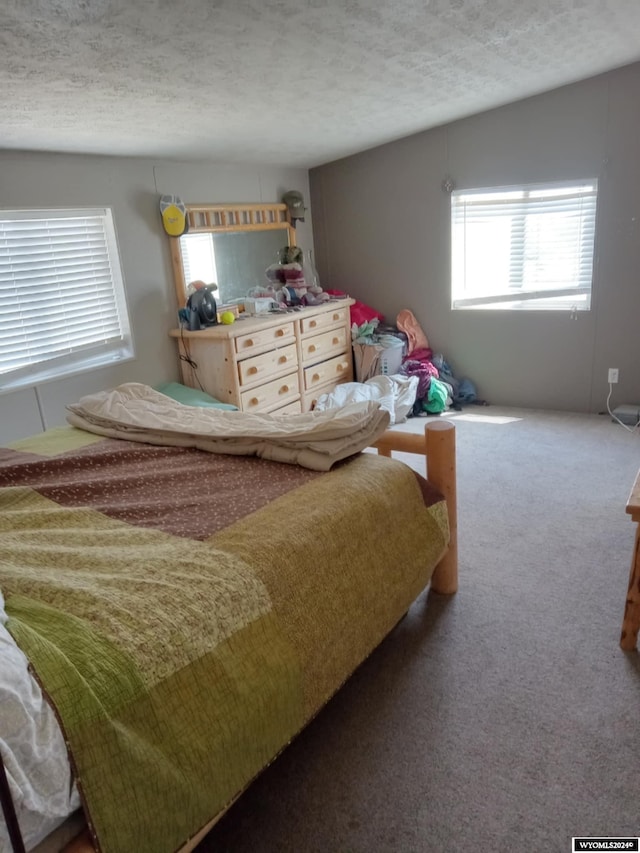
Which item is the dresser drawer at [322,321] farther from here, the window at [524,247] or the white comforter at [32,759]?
the white comforter at [32,759]

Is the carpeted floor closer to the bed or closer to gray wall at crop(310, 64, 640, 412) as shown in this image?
the bed

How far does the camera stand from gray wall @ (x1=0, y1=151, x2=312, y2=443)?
300 cm

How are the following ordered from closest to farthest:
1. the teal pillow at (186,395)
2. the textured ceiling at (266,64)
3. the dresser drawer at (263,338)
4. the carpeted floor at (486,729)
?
1. the carpeted floor at (486,729)
2. the textured ceiling at (266,64)
3. the teal pillow at (186,395)
4. the dresser drawer at (263,338)

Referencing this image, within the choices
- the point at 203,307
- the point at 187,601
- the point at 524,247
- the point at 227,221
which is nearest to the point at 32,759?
the point at 187,601

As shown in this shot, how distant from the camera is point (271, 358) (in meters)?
3.99

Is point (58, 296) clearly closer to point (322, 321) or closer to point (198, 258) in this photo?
point (198, 258)

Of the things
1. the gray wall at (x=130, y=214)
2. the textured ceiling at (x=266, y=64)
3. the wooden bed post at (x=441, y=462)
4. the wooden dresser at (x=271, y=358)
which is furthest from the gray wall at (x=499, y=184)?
the wooden bed post at (x=441, y=462)

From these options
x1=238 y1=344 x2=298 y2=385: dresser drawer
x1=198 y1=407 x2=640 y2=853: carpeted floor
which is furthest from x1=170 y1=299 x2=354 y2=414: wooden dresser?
x1=198 y1=407 x2=640 y2=853: carpeted floor

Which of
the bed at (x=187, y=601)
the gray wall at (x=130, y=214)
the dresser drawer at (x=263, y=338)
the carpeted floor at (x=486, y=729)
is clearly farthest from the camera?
the dresser drawer at (x=263, y=338)

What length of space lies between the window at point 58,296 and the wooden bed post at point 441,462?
1937mm

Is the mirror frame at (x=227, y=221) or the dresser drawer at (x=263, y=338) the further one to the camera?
the mirror frame at (x=227, y=221)

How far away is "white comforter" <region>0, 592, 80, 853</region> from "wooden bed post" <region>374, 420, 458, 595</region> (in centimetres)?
147

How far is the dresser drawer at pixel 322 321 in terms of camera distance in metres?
4.31

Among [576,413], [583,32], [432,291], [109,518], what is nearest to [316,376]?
[432,291]
